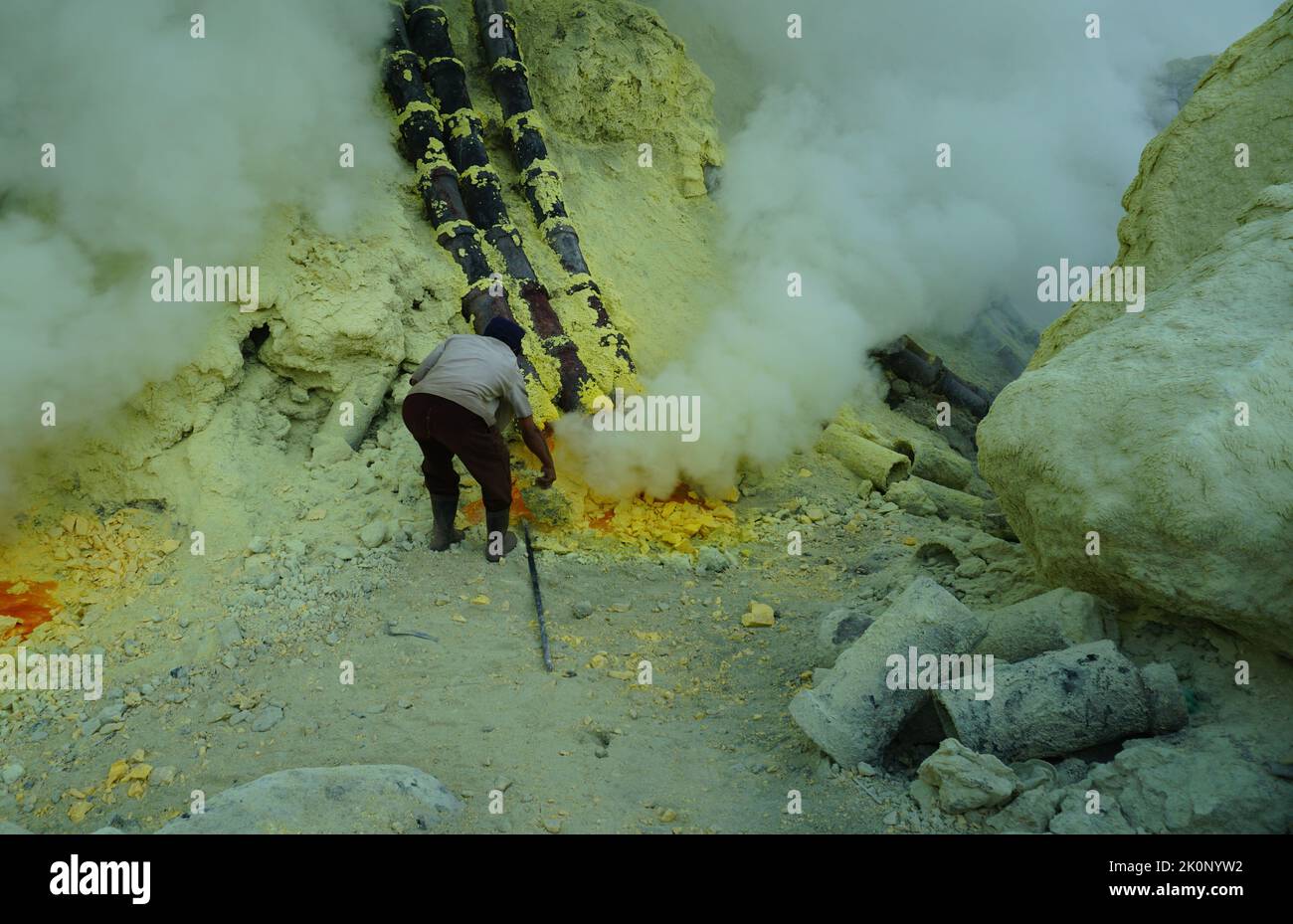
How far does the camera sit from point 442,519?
213 inches

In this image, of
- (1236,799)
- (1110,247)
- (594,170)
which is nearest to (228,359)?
(594,170)

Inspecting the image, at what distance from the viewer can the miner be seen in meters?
5.09

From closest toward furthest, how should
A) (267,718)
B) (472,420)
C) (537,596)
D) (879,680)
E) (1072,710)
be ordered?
(1072,710) → (879,680) → (267,718) → (537,596) → (472,420)

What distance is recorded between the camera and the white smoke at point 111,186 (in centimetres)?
521

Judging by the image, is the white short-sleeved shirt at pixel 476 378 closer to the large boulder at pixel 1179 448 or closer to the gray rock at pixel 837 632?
the gray rock at pixel 837 632

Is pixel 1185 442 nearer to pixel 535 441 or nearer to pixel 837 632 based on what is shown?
pixel 837 632

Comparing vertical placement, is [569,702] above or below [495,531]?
below

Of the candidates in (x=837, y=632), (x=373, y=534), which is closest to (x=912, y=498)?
(x=837, y=632)

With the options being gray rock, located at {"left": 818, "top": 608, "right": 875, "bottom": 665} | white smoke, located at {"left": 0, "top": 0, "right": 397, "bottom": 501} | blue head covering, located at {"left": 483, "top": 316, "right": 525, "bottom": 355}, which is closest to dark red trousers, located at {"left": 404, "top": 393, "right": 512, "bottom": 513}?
blue head covering, located at {"left": 483, "top": 316, "right": 525, "bottom": 355}

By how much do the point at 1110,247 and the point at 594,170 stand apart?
27.2ft

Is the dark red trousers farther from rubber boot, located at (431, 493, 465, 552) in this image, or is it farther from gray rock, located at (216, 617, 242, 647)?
gray rock, located at (216, 617, 242, 647)

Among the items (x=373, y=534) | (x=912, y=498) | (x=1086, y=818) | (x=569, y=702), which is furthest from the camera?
(x=912, y=498)

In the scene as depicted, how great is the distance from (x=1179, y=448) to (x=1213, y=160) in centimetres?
261

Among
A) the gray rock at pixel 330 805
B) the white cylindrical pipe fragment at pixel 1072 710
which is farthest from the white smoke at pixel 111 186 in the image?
the white cylindrical pipe fragment at pixel 1072 710
